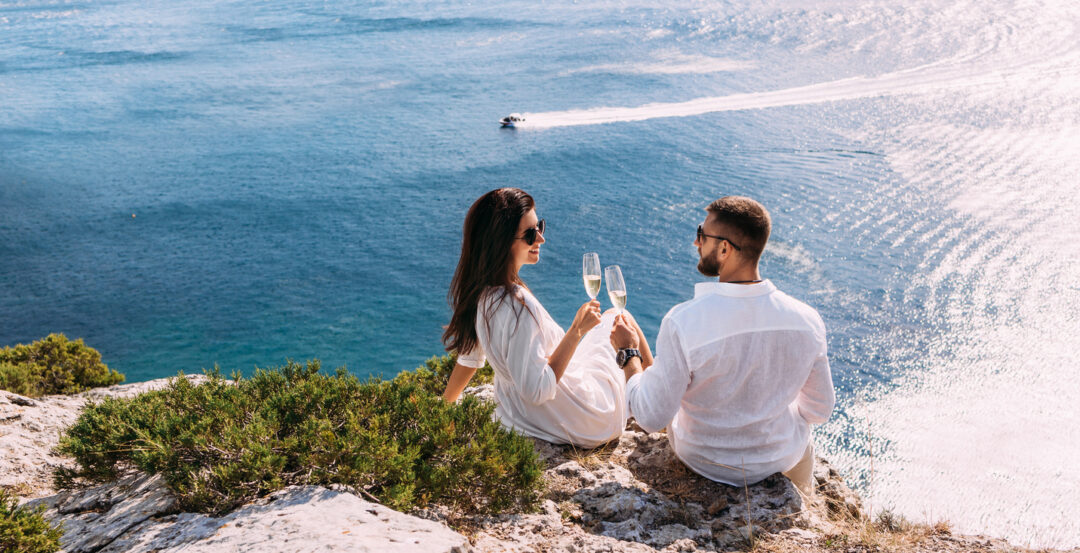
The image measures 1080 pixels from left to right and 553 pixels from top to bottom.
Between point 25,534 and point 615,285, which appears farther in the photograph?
point 615,285

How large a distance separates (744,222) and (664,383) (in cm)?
103

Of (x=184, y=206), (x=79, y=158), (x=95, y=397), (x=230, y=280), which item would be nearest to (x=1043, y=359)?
(x=95, y=397)

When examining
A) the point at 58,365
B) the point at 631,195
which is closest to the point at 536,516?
the point at 58,365

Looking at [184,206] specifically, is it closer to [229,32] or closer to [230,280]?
[230,280]

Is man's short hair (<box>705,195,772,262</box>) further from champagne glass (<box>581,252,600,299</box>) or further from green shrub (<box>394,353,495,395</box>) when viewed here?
green shrub (<box>394,353,495,395</box>)

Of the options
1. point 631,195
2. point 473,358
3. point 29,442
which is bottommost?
point 631,195

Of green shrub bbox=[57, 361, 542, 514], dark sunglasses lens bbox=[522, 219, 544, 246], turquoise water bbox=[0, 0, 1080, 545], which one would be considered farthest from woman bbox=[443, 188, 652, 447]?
turquoise water bbox=[0, 0, 1080, 545]

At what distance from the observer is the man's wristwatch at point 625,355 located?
5328 millimetres

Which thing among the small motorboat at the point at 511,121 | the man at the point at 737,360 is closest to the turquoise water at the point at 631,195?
the small motorboat at the point at 511,121

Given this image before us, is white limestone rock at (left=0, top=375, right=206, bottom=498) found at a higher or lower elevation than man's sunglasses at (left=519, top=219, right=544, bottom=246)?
lower

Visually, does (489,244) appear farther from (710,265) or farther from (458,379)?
(710,265)

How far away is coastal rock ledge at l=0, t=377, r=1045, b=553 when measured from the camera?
3.40 metres

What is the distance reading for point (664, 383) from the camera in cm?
438

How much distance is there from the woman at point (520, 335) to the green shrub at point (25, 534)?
2.56 meters
